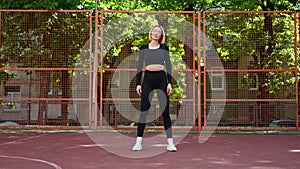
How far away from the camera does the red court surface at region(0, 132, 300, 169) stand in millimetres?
5020

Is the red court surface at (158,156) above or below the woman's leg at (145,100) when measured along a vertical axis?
below

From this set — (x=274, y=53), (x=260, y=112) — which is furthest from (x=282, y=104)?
(x=274, y=53)

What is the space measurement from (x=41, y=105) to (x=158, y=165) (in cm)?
632

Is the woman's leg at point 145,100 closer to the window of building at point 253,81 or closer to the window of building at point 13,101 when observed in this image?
the window of building at point 253,81

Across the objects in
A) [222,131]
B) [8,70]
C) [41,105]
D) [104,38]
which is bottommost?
[222,131]

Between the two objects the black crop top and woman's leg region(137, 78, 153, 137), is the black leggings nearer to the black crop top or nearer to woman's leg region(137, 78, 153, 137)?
woman's leg region(137, 78, 153, 137)

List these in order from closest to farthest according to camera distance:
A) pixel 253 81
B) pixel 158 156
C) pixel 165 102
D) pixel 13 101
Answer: pixel 158 156
pixel 165 102
pixel 13 101
pixel 253 81

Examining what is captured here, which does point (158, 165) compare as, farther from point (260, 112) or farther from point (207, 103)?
point (260, 112)

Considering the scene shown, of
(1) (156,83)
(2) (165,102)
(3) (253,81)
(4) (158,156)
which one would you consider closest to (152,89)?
(1) (156,83)

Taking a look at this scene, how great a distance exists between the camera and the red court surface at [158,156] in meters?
5.02

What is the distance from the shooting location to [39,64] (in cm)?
1041

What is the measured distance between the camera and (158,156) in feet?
18.8

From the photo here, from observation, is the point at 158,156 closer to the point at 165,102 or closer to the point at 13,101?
the point at 165,102

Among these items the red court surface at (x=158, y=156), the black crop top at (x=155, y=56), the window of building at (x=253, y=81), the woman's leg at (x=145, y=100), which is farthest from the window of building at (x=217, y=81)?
the woman's leg at (x=145, y=100)
